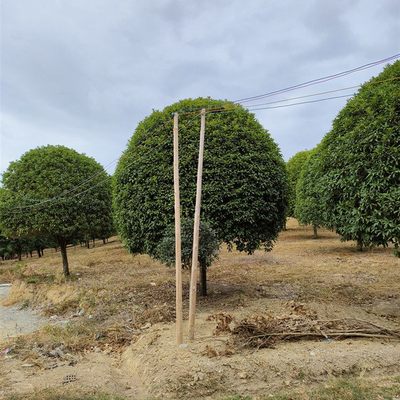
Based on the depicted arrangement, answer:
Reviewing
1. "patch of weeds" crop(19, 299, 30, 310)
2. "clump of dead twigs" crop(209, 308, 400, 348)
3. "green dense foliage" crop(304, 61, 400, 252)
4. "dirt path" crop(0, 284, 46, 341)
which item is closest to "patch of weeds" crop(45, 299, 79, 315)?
"dirt path" crop(0, 284, 46, 341)

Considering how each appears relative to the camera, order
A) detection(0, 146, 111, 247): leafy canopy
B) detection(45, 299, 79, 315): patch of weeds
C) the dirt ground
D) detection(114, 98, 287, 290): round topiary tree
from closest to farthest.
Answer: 1. the dirt ground
2. detection(114, 98, 287, 290): round topiary tree
3. detection(45, 299, 79, 315): patch of weeds
4. detection(0, 146, 111, 247): leafy canopy

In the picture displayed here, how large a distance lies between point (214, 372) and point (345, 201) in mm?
4558

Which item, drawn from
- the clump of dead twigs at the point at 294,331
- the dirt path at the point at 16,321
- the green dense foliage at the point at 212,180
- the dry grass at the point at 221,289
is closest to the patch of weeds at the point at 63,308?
the dry grass at the point at 221,289

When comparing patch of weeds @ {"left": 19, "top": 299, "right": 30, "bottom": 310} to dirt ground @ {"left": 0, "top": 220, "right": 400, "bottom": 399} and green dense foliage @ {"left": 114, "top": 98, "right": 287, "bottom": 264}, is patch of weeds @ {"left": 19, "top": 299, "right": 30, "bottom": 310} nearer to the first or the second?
dirt ground @ {"left": 0, "top": 220, "right": 400, "bottom": 399}

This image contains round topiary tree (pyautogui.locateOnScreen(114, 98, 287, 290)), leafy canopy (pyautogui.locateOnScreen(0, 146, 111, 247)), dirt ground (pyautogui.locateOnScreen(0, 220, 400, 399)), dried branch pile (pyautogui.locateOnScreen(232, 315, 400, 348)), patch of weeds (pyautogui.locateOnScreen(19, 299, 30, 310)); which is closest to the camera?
dirt ground (pyautogui.locateOnScreen(0, 220, 400, 399))

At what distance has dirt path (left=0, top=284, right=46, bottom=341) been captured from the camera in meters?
9.71

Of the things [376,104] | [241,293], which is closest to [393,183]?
[376,104]

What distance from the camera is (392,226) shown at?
711cm

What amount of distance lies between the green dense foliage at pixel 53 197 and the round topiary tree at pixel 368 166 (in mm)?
11123

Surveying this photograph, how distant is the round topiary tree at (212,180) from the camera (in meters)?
9.41

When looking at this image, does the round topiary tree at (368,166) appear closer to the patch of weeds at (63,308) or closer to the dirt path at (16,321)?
the patch of weeds at (63,308)

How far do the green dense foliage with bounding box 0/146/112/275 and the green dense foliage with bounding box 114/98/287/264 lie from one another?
21.5 feet

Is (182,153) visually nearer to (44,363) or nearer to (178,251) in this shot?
(178,251)

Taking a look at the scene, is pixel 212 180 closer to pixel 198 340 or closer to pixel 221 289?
pixel 198 340
